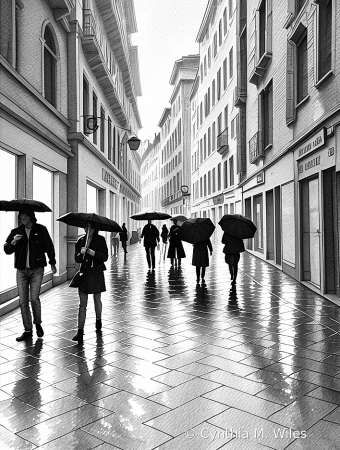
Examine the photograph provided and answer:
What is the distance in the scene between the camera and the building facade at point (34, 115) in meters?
8.69

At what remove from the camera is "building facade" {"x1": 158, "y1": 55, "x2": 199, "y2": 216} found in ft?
169

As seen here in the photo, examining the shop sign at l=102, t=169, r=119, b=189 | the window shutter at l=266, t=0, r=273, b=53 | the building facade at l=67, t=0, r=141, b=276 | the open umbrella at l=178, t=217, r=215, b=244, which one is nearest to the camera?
the open umbrella at l=178, t=217, r=215, b=244

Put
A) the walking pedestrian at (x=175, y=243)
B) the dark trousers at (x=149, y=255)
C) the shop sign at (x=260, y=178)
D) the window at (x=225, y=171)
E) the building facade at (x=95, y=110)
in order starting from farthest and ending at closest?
the window at (x=225, y=171), the shop sign at (x=260, y=178), the walking pedestrian at (x=175, y=243), the dark trousers at (x=149, y=255), the building facade at (x=95, y=110)

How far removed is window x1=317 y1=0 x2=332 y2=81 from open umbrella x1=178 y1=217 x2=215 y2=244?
419 centimetres

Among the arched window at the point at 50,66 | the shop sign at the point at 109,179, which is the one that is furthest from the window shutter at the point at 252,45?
the arched window at the point at 50,66

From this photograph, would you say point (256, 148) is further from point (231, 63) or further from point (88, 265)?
point (88, 265)

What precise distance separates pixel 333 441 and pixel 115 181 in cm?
2179

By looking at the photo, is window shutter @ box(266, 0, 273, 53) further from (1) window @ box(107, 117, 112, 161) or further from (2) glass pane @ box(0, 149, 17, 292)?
(2) glass pane @ box(0, 149, 17, 292)

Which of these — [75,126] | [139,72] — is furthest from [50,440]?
[139,72]

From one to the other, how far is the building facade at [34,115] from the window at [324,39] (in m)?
6.26

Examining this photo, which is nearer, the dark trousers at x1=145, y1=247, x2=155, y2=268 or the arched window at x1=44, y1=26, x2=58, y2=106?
the arched window at x1=44, y1=26, x2=58, y2=106

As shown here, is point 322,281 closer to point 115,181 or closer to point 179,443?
point 179,443

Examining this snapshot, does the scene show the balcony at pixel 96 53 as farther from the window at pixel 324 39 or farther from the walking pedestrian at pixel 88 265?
the walking pedestrian at pixel 88 265

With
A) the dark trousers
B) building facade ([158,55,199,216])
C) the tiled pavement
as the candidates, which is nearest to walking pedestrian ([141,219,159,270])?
the dark trousers
